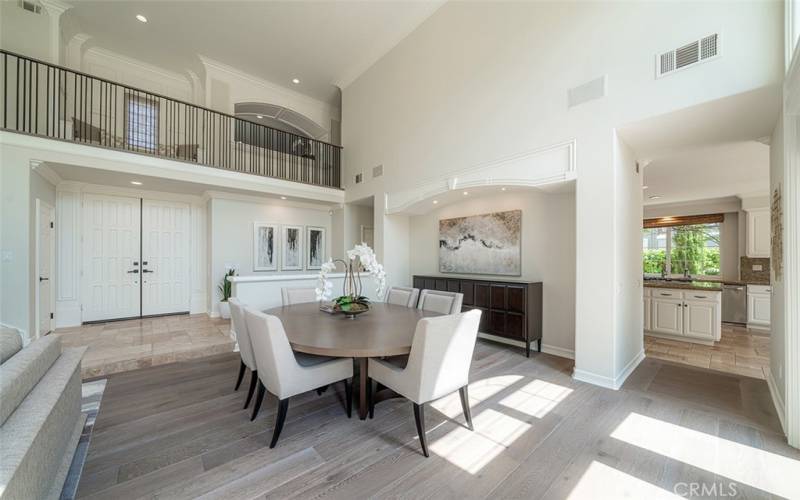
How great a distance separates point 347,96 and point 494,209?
4.36 metres

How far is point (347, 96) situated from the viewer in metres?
6.91

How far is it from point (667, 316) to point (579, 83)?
4051mm

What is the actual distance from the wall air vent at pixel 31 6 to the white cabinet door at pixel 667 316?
10633 mm

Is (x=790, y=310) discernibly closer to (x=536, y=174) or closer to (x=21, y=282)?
(x=536, y=174)

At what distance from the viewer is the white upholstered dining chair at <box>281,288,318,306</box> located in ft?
12.3

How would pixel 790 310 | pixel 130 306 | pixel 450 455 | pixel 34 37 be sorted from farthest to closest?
pixel 130 306 < pixel 34 37 < pixel 790 310 < pixel 450 455

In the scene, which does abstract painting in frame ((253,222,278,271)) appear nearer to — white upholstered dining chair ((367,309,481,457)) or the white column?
the white column

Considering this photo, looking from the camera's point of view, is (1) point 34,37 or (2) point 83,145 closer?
(2) point 83,145

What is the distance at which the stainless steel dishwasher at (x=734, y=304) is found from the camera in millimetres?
5859

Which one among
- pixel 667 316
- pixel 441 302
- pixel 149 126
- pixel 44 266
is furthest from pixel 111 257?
pixel 667 316

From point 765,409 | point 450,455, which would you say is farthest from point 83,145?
point 765,409

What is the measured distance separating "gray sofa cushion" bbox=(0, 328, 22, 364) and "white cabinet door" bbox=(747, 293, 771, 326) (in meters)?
9.52

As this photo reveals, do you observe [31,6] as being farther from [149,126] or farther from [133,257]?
[133,257]

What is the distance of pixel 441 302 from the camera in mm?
3301
